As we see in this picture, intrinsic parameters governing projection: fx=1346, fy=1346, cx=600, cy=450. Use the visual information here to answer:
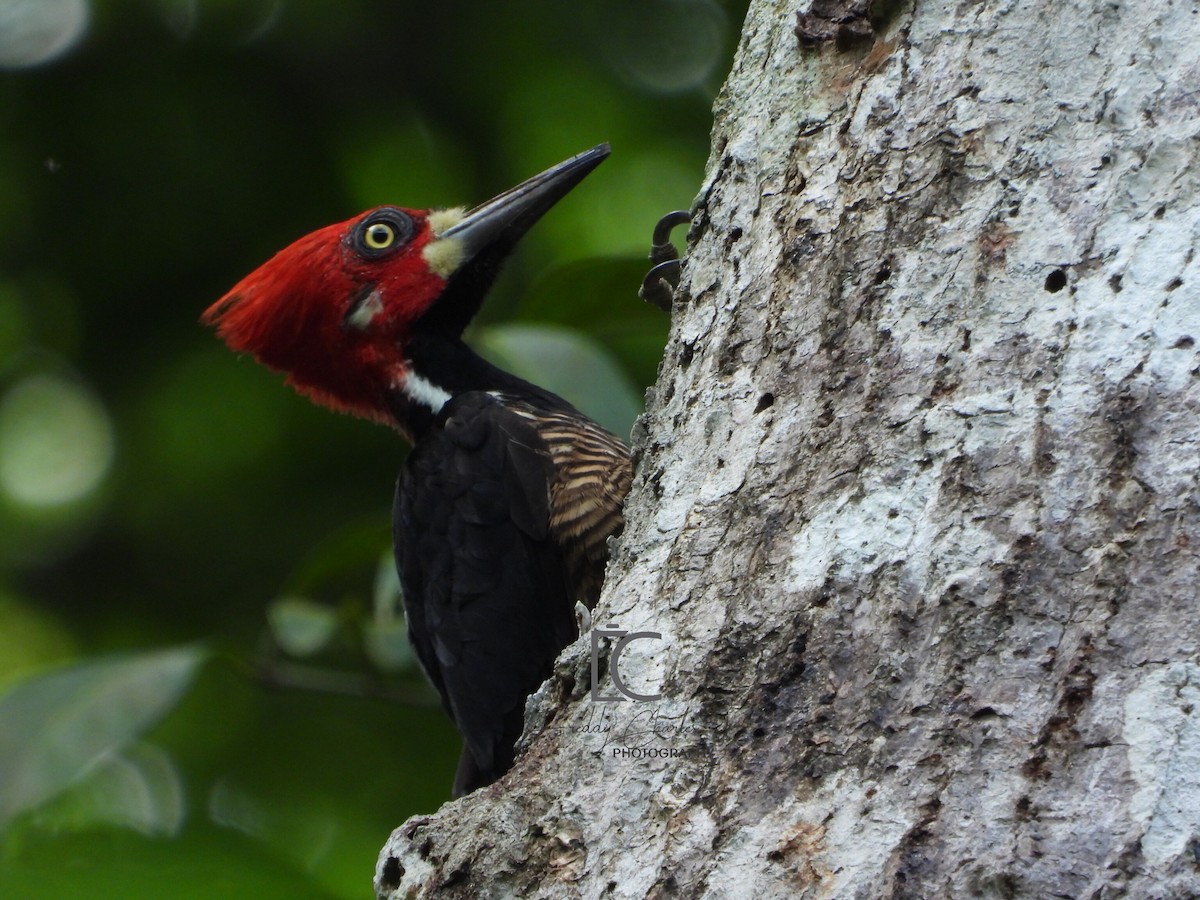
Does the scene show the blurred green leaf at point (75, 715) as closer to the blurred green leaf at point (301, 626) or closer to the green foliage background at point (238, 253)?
the blurred green leaf at point (301, 626)

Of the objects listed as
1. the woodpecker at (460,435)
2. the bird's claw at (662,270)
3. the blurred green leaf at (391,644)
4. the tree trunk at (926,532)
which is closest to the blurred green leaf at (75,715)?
the blurred green leaf at (391,644)

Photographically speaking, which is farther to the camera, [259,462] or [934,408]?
[259,462]

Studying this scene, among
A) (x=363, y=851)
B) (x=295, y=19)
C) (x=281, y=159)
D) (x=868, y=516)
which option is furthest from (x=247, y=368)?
(x=868, y=516)

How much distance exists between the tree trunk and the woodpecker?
99cm

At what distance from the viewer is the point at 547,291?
383cm

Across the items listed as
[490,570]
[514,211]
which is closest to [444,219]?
[514,211]

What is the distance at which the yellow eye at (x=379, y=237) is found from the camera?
3807mm

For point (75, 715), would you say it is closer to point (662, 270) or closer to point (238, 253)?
point (662, 270)

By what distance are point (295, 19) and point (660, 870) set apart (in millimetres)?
5063

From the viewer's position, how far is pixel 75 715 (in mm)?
3695

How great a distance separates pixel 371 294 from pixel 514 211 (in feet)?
1.55

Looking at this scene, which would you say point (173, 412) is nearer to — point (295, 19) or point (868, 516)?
point (295, 19)

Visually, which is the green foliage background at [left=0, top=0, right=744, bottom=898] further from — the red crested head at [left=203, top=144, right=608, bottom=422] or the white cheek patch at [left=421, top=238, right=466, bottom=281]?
the white cheek patch at [left=421, top=238, right=466, bottom=281]

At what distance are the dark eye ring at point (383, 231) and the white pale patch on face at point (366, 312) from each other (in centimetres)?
13
